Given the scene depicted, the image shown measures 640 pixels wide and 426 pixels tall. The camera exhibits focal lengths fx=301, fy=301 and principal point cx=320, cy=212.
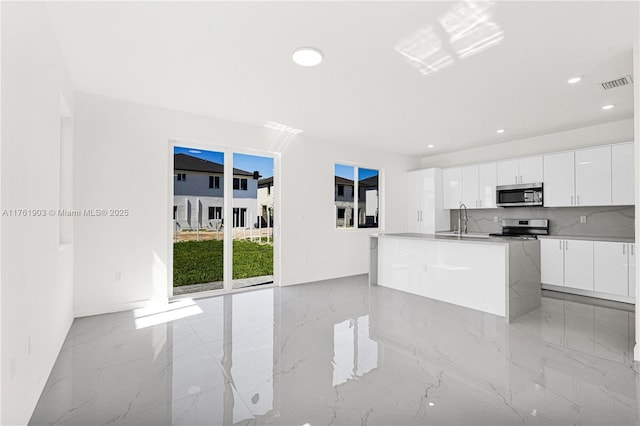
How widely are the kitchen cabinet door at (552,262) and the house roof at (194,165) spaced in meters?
5.10

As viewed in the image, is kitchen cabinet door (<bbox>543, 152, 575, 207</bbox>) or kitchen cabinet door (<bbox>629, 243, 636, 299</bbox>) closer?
kitchen cabinet door (<bbox>629, 243, 636, 299</bbox>)

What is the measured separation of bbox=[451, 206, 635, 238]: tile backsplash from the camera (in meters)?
4.50

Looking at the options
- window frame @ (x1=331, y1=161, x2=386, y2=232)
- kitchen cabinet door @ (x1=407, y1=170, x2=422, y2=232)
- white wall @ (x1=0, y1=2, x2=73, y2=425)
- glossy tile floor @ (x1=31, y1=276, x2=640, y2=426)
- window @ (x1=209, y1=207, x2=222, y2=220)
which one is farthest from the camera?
kitchen cabinet door @ (x1=407, y1=170, x2=422, y2=232)

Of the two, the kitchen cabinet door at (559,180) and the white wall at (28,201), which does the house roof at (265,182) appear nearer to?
the white wall at (28,201)

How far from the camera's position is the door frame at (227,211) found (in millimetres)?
4074

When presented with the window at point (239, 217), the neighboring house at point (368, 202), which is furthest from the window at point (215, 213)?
the neighboring house at point (368, 202)

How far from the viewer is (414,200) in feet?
22.1

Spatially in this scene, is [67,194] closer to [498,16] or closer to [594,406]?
[498,16]

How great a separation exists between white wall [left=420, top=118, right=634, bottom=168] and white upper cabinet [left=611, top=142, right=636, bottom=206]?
30 cm

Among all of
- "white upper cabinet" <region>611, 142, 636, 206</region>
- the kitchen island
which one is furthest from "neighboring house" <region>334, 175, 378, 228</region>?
"white upper cabinet" <region>611, 142, 636, 206</region>

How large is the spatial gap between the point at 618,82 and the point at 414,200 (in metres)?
3.87

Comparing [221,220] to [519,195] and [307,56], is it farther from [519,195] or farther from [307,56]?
[519,195]

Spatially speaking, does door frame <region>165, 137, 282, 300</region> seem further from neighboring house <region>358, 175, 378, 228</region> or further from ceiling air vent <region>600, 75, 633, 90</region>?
ceiling air vent <region>600, 75, 633, 90</region>

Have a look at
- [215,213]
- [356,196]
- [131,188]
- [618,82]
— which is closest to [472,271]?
[618,82]
